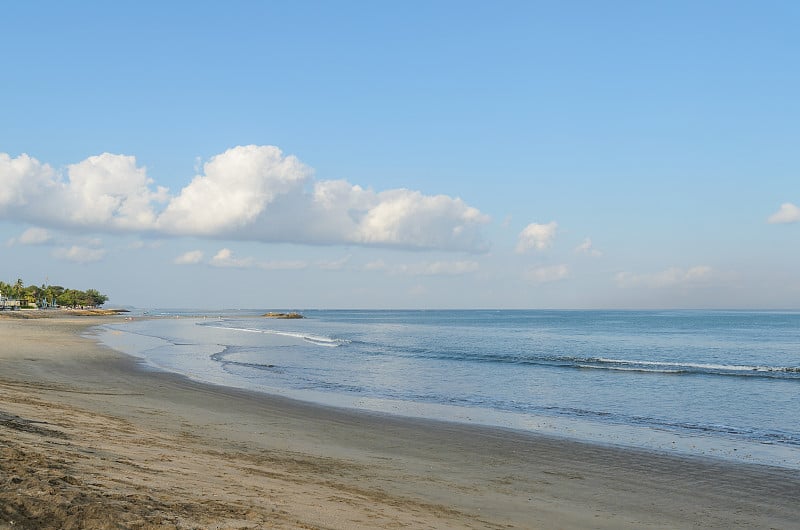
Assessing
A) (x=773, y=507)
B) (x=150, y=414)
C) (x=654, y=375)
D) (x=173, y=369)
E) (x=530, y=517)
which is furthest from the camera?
(x=654, y=375)

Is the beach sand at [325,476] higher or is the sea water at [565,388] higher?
the beach sand at [325,476]

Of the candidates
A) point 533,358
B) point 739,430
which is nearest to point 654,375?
point 533,358

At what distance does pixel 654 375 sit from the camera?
118 feet

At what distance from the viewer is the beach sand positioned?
7.51 meters

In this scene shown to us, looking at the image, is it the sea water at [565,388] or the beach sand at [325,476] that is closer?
the beach sand at [325,476]

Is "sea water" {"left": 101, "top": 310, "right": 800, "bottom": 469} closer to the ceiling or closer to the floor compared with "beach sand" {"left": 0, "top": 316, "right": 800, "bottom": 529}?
closer to the floor

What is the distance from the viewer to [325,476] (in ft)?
36.9

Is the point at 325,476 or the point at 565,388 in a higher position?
the point at 325,476

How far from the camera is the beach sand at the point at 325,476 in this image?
7.51m

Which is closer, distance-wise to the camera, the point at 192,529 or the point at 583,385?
the point at 192,529

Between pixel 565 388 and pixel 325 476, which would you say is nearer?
pixel 325 476

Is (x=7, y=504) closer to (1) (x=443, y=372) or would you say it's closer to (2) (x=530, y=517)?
(2) (x=530, y=517)

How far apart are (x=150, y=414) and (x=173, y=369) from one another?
55.0 feet

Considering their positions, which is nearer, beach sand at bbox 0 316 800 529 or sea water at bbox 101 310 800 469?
beach sand at bbox 0 316 800 529
